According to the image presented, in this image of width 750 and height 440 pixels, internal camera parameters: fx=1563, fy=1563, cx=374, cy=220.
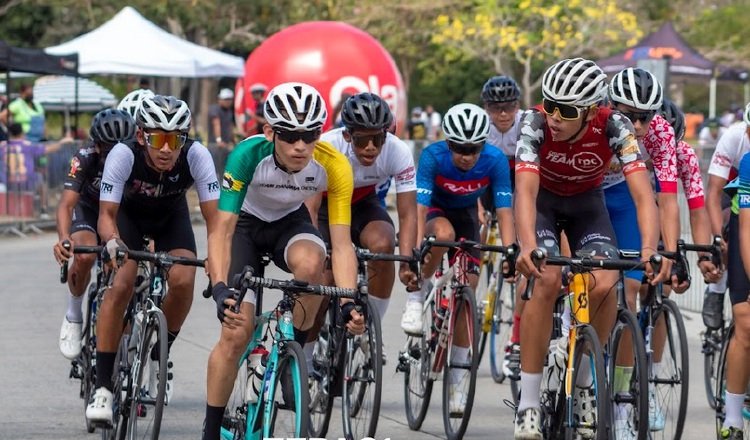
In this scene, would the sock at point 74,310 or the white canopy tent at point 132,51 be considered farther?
the white canopy tent at point 132,51

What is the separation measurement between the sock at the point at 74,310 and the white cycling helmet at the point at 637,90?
11.2ft

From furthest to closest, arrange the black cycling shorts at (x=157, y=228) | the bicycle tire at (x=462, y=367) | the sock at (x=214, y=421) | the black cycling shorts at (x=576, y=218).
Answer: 1. the bicycle tire at (x=462, y=367)
2. the black cycling shorts at (x=157, y=228)
3. the black cycling shorts at (x=576, y=218)
4. the sock at (x=214, y=421)

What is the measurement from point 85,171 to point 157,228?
759 millimetres

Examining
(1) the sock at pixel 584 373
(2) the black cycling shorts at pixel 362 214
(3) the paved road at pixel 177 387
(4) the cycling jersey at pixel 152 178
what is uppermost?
(4) the cycling jersey at pixel 152 178

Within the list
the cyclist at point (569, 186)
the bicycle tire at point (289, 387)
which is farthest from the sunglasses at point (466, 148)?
the bicycle tire at point (289, 387)

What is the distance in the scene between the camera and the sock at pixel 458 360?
356 inches

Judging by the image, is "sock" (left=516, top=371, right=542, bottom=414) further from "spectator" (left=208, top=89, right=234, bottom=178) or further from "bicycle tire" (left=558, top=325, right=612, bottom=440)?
"spectator" (left=208, top=89, right=234, bottom=178)

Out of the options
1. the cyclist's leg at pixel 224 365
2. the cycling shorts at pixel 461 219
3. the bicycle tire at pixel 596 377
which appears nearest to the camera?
the bicycle tire at pixel 596 377

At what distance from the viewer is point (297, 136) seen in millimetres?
6883

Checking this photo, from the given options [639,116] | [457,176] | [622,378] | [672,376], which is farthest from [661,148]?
[457,176]

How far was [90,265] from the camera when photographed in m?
9.30

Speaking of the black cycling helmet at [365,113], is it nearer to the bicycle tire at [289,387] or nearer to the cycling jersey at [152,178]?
the cycling jersey at [152,178]

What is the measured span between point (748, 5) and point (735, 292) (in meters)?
59.0

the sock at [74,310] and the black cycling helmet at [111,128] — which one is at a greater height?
the black cycling helmet at [111,128]
